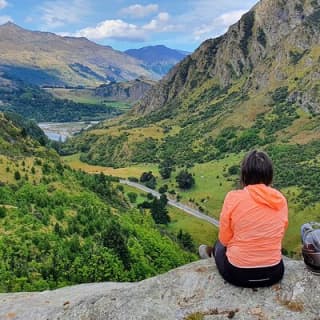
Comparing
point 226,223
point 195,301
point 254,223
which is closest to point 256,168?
point 254,223

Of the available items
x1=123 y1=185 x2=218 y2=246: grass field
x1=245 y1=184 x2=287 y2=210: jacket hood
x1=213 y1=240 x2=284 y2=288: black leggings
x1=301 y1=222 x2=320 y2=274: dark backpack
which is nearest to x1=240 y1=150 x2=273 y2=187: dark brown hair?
x1=245 y1=184 x2=287 y2=210: jacket hood

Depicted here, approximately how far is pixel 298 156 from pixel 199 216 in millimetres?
59898

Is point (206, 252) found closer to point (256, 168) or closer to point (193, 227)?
point (256, 168)

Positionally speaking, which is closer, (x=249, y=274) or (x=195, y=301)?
(x=249, y=274)

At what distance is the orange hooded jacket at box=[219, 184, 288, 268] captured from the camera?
14.1 meters

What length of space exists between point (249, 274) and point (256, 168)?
3.07 meters

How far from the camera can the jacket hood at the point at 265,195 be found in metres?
14.1

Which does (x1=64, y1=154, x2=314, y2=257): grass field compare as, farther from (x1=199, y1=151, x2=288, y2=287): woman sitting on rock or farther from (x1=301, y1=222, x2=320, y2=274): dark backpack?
(x1=199, y1=151, x2=288, y2=287): woman sitting on rock

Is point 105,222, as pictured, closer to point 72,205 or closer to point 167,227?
point 72,205

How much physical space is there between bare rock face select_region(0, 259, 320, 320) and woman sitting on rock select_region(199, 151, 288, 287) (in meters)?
0.62

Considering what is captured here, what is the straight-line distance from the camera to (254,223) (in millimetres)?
14102

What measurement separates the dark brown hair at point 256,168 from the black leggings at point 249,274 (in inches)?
91.6

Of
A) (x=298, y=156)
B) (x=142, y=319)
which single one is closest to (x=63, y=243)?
(x=142, y=319)

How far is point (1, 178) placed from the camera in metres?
68.1
